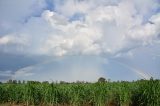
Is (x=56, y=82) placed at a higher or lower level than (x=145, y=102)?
higher

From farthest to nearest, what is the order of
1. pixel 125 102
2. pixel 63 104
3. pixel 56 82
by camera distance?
pixel 56 82
pixel 63 104
pixel 125 102

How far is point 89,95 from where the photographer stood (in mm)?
33438

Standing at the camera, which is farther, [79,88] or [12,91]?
[12,91]

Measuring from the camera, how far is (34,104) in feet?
121

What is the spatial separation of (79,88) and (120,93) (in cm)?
472

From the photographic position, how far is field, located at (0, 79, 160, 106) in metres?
26.0

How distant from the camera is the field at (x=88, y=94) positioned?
26045mm

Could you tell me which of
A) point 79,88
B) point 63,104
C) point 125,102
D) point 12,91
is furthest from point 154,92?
point 12,91

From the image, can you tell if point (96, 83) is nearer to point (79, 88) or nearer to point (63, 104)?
point (79, 88)

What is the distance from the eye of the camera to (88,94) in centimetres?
3359

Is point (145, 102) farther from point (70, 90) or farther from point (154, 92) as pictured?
point (70, 90)

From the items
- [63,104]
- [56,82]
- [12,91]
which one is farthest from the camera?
[12,91]

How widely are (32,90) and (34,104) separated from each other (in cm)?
164

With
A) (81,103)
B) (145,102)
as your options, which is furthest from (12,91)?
(145,102)
